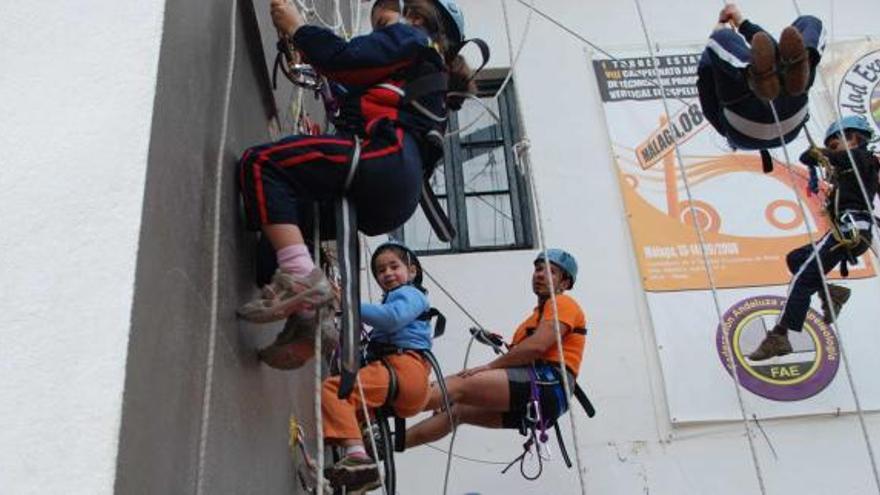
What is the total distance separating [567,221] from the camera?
475 centimetres

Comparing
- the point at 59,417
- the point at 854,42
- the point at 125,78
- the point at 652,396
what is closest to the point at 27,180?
the point at 125,78

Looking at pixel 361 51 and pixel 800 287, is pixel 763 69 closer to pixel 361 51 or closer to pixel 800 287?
pixel 800 287

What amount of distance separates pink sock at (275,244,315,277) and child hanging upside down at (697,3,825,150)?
1.79 m

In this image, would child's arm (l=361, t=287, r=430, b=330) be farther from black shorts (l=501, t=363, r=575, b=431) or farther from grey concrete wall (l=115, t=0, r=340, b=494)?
black shorts (l=501, t=363, r=575, b=431)

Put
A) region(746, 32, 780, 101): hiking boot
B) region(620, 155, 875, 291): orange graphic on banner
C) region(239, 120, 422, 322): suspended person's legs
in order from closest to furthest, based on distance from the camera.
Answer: region(239, 120, 422, 322): suspended person's legs, region(746, 32, 780, 101): hiking boot, region(620, 155, 875, 291): orange graphic on banner

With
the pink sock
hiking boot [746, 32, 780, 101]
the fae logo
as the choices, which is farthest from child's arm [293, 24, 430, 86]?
the fae logo

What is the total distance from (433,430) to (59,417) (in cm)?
259

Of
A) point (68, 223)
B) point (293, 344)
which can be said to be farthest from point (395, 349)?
point (68, 223)

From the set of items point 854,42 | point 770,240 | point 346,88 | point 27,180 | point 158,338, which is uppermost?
Answer: point 854,42

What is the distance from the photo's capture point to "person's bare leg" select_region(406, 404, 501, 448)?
3625 mm

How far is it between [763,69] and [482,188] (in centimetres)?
231

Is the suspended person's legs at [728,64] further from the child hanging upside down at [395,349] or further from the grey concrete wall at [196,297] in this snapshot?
the grey concrete wall at [196,297]

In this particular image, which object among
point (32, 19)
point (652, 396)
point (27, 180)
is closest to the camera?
point (27, 180)

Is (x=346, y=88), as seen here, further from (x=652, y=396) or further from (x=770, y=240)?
(x=770, y=240)
